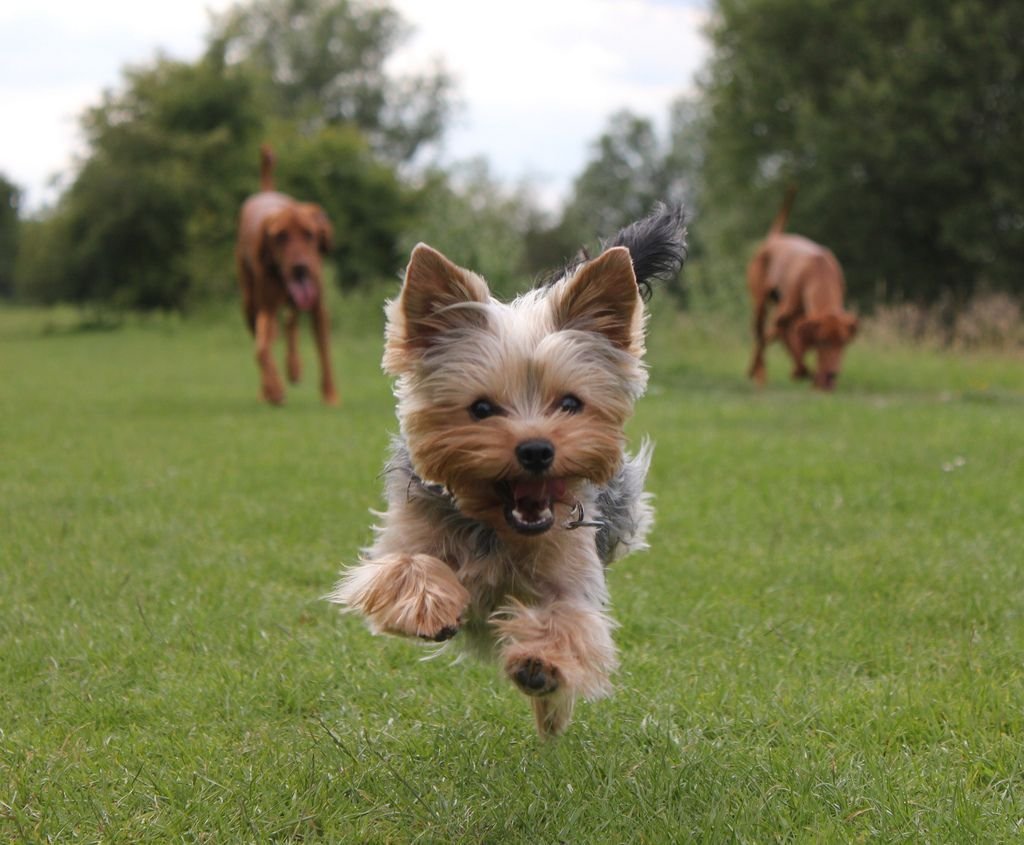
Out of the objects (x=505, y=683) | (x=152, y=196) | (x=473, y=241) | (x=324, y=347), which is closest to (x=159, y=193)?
(x=152, y=196)

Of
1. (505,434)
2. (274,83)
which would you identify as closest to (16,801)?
(505,434)

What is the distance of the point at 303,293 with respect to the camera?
1363 cm

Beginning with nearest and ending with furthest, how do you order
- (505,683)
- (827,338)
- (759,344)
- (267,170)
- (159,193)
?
(505,683) → (267,170) → (827,338) → (759,344) → (159,193)

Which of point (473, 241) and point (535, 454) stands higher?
point (473, 241)

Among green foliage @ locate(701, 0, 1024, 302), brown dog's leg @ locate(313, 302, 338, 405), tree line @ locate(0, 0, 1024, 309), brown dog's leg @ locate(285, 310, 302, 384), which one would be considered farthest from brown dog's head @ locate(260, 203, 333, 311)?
green foliage @ locate(701, 0, 1024, 302)

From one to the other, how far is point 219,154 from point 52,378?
23368 mm

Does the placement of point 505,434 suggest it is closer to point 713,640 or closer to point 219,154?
point 713,640

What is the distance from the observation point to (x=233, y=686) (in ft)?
15.0

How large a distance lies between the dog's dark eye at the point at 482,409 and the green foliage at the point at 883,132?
2925 centimetres

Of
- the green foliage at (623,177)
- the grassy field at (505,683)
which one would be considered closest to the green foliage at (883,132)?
the grassy field at (505,683)

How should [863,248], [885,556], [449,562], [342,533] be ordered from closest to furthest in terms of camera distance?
[449,562]
[885,556]
[342,533]
[863,248]

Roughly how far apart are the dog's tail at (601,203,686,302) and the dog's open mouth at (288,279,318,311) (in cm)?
957

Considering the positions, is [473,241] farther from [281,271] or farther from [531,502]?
[531,502]

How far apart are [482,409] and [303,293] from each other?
1049 cm
